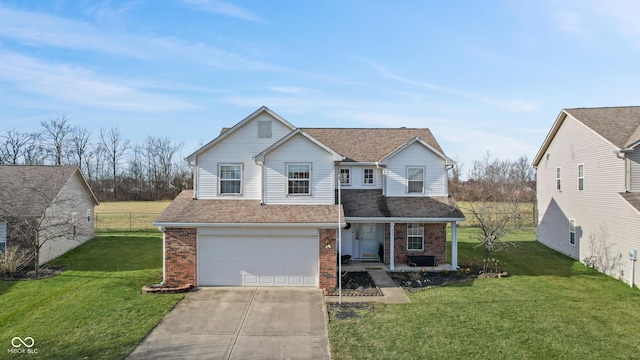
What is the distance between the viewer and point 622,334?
984 centimetres

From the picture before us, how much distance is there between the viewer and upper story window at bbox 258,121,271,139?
1612 centimetres

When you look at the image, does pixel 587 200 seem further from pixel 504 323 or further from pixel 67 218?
pixel 67 218

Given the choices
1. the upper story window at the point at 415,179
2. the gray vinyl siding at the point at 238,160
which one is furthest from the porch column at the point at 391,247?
the gray vinyl siding at the point at 238,160

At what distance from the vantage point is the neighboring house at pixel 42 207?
16.6 metres

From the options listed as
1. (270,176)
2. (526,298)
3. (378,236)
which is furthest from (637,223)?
(270,176)

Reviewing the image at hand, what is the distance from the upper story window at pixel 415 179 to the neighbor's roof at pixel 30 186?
16.9 meters

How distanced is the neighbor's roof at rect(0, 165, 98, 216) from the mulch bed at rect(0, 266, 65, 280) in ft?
8.30

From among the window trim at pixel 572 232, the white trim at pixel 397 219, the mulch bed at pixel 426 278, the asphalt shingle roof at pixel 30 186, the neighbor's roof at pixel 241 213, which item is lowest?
the mulch bed at pixel 426 278

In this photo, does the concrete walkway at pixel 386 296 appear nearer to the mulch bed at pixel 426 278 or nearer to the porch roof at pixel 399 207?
the mulch bed at pixel 426 278

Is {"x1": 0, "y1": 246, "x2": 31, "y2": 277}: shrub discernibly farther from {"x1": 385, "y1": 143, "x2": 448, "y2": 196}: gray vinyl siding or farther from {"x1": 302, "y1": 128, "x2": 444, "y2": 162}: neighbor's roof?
{"x1": 385, "y1": 143, "x2": 448, "y2": 196}: gray vinyl siding

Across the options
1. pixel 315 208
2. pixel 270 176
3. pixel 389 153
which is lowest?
pixel 315 208

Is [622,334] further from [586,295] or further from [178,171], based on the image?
[178,171]

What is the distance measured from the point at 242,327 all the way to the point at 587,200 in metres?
17.0

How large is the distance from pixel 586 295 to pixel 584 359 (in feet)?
19.2
